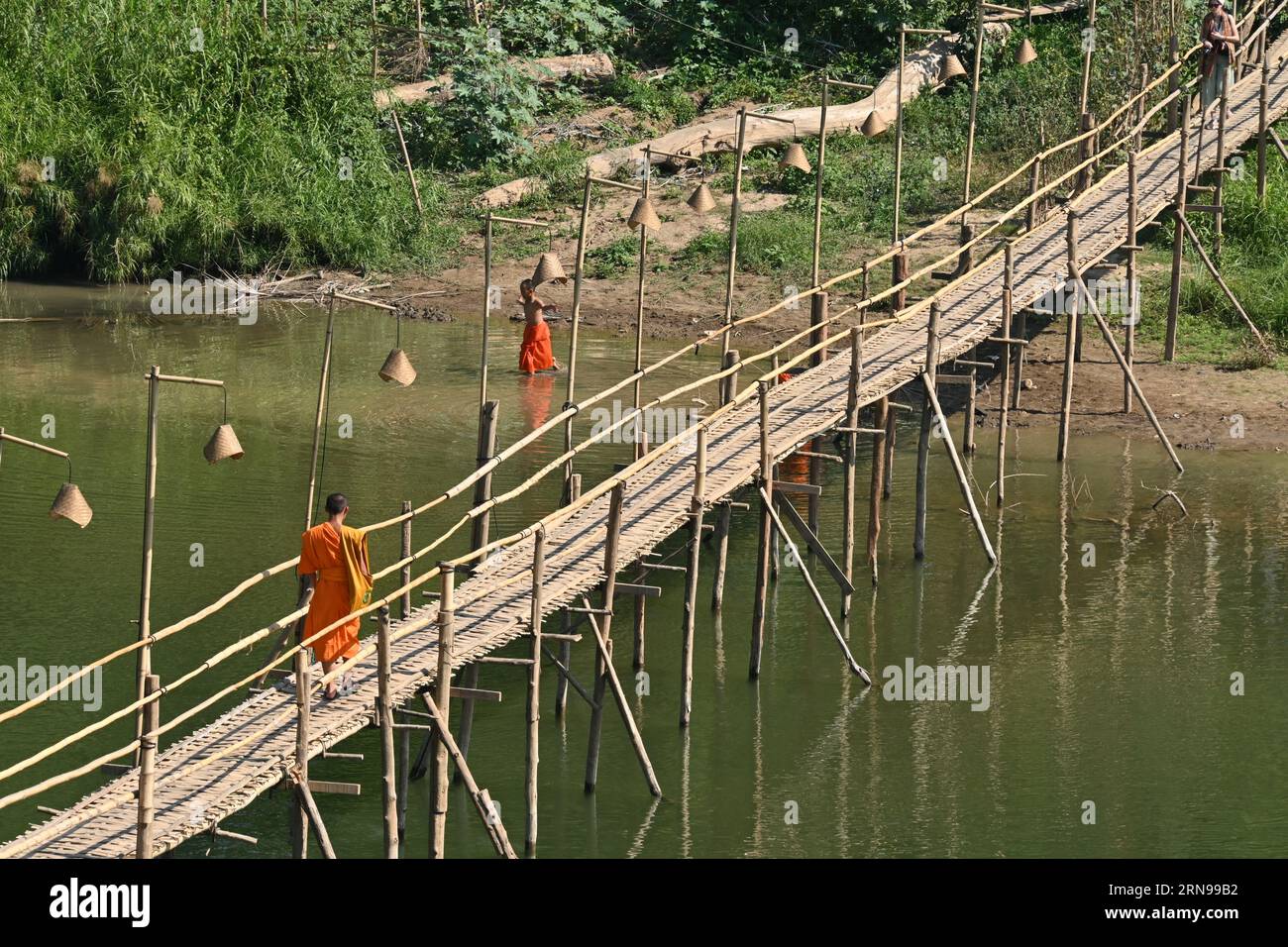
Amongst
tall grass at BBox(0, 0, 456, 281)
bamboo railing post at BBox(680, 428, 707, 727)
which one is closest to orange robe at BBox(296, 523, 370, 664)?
bamboo railing post at BBox(680, 428, 707, 727)

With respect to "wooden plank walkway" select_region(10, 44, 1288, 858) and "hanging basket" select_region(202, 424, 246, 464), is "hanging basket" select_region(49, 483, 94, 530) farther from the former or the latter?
"wooden plank walkway" select_region(10, 44, 1288, 858)

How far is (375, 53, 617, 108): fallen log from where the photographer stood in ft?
107

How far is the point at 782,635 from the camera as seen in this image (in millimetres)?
17844

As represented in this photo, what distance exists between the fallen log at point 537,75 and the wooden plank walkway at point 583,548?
1179cm

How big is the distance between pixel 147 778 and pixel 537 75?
24.1 meters

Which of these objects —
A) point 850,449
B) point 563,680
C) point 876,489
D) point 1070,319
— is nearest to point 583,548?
point 563,680

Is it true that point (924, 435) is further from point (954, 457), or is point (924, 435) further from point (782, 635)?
point (782, 635)

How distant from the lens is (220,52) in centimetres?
3086

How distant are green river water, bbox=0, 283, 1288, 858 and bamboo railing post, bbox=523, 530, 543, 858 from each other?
0.80 ft

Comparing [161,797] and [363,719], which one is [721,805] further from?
[161,797]

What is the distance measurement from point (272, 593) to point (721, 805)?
5.54 m

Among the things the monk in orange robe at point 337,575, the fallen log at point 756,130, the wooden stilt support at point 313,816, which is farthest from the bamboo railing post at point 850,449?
the fallen log at point 756,130

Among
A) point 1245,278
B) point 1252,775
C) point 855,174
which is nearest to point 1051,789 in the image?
point 1252,775

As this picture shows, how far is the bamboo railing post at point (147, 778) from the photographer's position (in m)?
10.6
